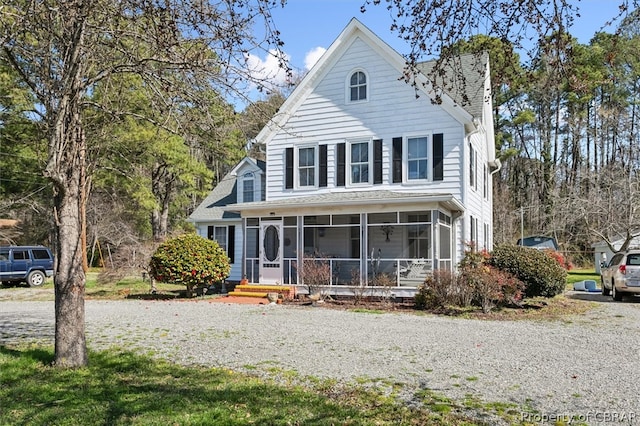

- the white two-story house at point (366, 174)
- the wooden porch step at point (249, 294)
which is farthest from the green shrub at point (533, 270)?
the wooden porch step at point (249, 294)

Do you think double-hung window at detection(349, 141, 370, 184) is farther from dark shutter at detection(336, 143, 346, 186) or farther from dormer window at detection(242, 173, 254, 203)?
dormer window at detection(242, 173, 254, 203)

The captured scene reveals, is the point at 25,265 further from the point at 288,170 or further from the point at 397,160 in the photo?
the point at 397,160

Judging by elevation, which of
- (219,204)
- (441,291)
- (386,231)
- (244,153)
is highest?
(244,153)

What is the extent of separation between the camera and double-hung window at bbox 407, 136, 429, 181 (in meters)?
16.9

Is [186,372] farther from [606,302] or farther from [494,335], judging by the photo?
[606,302]

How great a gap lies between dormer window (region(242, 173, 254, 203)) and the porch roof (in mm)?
3483

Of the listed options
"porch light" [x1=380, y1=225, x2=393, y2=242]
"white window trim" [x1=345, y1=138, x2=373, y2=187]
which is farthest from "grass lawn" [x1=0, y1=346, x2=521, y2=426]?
"porch light" [x1=380, y1=225, x2=393, y2=242]

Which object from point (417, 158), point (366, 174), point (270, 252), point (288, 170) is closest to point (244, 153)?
point (288, 170)

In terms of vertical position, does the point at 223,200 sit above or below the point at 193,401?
above

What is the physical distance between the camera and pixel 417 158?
55.9 feet

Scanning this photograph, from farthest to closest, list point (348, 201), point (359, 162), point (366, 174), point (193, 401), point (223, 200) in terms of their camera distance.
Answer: point (223, 200) → point (359, 162) → point (366, 174) → point (348, 201) → point (193, 401)

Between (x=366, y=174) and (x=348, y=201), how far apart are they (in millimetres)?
2354

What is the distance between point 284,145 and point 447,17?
48.1 feet

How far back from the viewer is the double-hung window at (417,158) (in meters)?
16.9
